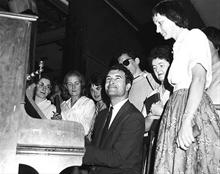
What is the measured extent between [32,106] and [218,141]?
963 millimetres

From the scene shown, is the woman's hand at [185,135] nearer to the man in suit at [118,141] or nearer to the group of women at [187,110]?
the group of women at [187,110]

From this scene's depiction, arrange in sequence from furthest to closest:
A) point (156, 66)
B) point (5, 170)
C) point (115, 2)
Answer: point (115, 2) → point (156, 66) → point (5, 170)

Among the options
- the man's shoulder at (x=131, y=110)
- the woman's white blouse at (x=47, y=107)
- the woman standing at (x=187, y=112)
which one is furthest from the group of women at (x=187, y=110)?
the woman's white blouse at (x=47, y=107)

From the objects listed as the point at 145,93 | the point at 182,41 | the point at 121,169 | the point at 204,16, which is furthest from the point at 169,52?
the point at 204,16

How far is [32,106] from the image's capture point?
1939 millimetres

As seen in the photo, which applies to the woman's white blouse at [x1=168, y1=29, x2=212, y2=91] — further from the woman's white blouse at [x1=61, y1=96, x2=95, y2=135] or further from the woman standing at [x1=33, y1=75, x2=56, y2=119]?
the woman standing at [x1=33, y1=75, x2=56, y2=119]

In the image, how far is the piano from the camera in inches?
65.2

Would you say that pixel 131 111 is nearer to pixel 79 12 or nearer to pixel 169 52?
pixel 169 52

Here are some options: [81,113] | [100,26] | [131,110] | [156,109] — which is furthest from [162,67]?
[100,26]

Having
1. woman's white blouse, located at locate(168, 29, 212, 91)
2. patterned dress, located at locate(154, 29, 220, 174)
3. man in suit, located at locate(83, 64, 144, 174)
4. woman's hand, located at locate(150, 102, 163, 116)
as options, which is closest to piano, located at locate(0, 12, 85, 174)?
man in suit, located at locate(83, 64, 144, 174)

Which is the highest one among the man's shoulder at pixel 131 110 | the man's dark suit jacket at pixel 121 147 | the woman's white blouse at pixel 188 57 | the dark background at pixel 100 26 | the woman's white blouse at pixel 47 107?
the dark background at pixel 100 26

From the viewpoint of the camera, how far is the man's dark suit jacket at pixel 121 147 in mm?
2049

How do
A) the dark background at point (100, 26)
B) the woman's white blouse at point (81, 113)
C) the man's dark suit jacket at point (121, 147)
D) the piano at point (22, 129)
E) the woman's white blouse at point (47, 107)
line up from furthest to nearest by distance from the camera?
the dark background at point (100, 26) → the woman's white blouse at point (47, 107) → the woman's white blouse at point (81, 113) → the man's dark suit jacket at point (121, 147) → the piano at point (22, 129)

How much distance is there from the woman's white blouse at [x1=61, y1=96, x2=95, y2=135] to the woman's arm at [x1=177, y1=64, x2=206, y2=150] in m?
1.50
